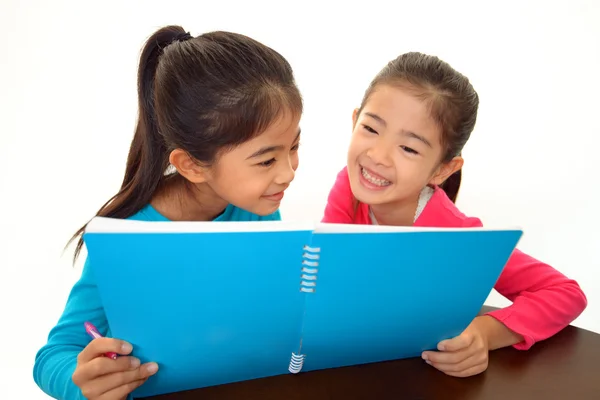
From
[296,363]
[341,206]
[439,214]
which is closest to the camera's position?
[296,363]

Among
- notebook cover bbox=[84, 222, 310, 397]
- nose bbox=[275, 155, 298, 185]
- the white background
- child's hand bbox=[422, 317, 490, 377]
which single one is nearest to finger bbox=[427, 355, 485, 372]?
child's hand bbox=[422, 317, 490, 377]

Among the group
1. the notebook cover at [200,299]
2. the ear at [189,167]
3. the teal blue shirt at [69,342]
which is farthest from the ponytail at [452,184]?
the teal blue shirt at [69,342]

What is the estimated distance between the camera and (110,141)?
2070 millimetres

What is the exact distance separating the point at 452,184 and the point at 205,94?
0.83 m

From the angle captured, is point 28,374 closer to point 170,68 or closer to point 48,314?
point 48,314

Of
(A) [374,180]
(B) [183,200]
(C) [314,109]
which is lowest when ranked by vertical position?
(B) [183,200]

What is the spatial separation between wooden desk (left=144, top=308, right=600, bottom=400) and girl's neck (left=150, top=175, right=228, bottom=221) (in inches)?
15.4

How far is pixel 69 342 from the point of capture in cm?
81

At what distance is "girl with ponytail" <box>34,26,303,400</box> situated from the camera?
85cm

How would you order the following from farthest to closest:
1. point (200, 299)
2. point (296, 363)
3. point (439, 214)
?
point (439, 214), point (296, 363), point (200, 299)

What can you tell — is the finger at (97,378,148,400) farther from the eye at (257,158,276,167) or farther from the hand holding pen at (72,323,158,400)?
the eye at (257,158,276,167)

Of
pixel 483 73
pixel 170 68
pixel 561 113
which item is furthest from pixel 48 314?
pixel 561 113

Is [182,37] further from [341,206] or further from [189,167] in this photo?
[341,206]

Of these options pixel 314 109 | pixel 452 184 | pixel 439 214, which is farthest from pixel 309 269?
pixel 314 109
